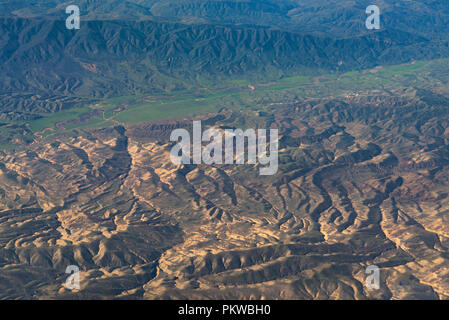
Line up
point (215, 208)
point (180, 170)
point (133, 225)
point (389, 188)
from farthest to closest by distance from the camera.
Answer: point (180, 170) → point (389, 188) → point (215, 208) → point (133, 225)

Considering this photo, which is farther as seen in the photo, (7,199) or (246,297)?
(7,199)

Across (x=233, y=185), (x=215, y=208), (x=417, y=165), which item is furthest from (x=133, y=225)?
(x=417, y=165)

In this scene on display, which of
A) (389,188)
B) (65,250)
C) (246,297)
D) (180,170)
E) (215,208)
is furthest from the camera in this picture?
(180,170)

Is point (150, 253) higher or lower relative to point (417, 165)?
lower

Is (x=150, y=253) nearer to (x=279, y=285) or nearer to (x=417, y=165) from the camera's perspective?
(x=279, y=285)

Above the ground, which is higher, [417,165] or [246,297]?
[417,165]

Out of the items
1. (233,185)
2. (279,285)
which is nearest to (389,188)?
(233,185)

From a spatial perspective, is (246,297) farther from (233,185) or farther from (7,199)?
(7,199)

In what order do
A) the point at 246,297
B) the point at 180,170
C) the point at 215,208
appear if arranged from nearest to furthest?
the point at 246,297 < the point at 215,208 < the point at 180,170

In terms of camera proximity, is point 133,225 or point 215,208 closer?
point 133,225
